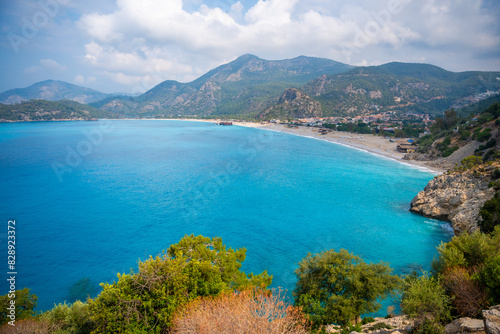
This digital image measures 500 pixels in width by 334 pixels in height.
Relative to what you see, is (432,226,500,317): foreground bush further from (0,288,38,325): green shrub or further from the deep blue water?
(0,288,38,325): green shrub

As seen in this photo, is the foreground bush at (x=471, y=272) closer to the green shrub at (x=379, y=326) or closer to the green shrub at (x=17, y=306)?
the green shrub at (x=379, y=326)

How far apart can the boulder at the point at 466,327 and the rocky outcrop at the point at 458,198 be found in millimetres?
19453

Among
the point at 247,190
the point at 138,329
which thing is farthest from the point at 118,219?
the point at 138,329

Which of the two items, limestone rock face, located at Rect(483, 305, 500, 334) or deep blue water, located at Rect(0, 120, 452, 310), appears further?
deep blue water, located at Rect(0, 120, 452, 310)

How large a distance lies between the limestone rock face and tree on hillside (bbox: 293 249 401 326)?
242 inches

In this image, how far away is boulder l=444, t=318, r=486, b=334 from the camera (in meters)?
9.76

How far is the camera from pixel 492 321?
8.79m

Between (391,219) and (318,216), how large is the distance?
9.62 m

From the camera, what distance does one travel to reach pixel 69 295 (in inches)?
775

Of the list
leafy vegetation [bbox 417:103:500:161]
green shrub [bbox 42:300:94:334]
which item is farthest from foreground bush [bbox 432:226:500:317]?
leafy vegetation [bbox 417:103:500:161]

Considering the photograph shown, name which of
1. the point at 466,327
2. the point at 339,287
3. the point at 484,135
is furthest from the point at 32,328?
the point at 484,135

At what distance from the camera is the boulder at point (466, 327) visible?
32.0 feet

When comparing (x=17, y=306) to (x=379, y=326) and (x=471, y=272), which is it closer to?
(x=379, y=326)

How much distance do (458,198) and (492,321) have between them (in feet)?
90.7
